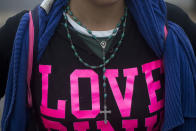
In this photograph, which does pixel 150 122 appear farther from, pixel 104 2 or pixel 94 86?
pixel 104 2

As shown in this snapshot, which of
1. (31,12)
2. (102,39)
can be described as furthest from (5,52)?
(102,39)

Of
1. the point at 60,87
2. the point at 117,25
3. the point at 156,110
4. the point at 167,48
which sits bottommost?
the point at 156,110

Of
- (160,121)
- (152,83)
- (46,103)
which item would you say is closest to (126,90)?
(152,83)

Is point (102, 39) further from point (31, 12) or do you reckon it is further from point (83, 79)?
point (31, 12)

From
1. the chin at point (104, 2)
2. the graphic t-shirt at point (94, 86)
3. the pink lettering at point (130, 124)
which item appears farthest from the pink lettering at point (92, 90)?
the chin at point (104, 2)

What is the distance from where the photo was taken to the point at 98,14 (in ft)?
4.00

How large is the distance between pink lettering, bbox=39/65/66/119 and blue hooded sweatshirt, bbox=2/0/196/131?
68mm

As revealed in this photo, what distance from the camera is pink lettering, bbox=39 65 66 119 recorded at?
119 centimetres

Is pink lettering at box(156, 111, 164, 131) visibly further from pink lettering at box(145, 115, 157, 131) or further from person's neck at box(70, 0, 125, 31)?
person's neck at box(70, 0, 125, 31)

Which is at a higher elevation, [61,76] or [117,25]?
[117,25]

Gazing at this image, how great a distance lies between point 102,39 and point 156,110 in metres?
0.37

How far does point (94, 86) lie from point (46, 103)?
21 centimetres

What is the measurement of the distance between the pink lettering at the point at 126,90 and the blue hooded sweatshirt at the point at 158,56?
141 mm

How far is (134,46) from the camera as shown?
3.99 ft
